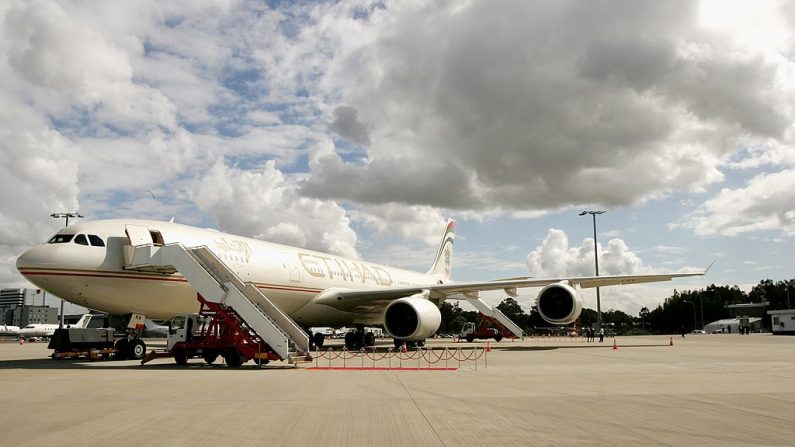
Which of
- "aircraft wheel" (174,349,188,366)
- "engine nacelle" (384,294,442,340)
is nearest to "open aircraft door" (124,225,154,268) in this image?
"aircraft wheel" (174,349,188,366)

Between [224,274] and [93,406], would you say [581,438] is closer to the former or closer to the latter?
[93,406]

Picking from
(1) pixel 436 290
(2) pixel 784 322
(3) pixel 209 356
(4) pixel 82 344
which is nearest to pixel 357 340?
(1) pixel 436 290

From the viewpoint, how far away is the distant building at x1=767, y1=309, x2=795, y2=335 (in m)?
59.0

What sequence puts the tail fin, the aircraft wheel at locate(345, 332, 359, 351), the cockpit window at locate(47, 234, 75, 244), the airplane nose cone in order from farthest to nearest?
the tail fin
the aircraft wheel at locate(345, 332, 359, 351)
the cockpit window at locate(47, 234, 75, 244)
the airplane nose cone

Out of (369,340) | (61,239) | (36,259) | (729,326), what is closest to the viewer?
(36,259)

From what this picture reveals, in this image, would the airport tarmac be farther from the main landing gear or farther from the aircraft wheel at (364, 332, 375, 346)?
the aircraft wheel at (364, 332, 375, 346)

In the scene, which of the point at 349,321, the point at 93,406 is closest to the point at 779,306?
the point at 349,321

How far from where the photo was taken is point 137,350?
18234 millimetres

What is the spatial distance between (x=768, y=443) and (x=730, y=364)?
12703mm

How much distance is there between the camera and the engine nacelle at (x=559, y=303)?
23156 millimetres

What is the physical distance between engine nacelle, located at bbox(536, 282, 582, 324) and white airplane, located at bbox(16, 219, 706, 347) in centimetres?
4

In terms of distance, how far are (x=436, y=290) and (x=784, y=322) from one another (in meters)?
50.3

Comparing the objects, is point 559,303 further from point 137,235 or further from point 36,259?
point 36,259

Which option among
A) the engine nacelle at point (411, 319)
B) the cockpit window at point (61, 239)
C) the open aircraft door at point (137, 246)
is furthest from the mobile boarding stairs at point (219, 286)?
the engine nacelle at point (411, 319)
